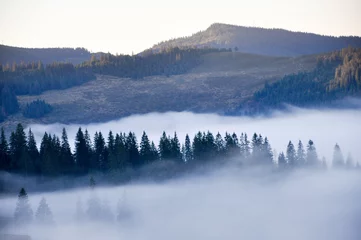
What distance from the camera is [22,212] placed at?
104625 mm

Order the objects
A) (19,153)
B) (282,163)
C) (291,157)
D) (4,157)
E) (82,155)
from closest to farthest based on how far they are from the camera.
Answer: (4,157)
(19,153)
(82,155)
(282,163)
(291,157)

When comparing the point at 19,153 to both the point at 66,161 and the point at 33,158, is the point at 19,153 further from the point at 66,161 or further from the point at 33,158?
the point at 66,161

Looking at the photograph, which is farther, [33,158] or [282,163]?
[282,163]

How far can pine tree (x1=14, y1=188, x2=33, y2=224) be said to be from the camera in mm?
104062

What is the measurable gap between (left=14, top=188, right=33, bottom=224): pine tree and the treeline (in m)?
20.3

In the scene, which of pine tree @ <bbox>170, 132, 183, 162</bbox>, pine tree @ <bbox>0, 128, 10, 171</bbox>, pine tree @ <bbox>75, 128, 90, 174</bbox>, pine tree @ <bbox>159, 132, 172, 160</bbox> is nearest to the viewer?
pine tree @ <bbox>0, 128, 10, 171</bbox>

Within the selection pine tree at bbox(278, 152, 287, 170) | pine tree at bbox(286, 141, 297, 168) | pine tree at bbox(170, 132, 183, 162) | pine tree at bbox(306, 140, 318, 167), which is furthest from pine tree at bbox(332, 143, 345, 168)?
pine tree at bbox(170, 132, 183, 162)

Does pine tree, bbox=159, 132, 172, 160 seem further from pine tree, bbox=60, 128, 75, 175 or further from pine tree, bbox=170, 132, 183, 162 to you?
pine tree, bbox=60, 128, 75, 175

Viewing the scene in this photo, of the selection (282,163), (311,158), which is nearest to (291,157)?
(282,163)

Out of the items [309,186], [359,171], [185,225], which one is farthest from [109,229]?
[359,171]

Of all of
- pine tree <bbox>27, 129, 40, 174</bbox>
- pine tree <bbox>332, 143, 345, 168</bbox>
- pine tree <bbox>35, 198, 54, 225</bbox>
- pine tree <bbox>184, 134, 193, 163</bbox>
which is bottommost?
pine tree <bbox>332, 143, 345, 168</bbox>

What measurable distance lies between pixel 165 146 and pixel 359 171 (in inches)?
1512

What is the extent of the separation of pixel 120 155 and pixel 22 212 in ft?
120

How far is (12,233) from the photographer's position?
101m
